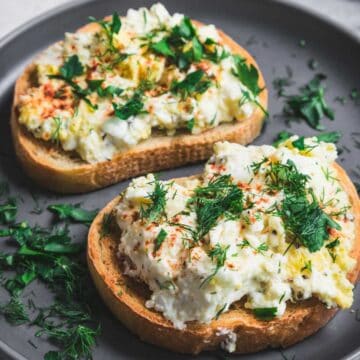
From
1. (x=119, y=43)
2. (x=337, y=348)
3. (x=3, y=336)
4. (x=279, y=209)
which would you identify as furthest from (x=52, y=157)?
(x=337, y=348)

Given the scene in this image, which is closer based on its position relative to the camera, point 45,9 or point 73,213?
point 73,213

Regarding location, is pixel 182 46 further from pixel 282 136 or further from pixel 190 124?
pixel 282 136

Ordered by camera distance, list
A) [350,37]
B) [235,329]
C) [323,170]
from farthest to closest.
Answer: [350,37] < [323,170] < [235,329]

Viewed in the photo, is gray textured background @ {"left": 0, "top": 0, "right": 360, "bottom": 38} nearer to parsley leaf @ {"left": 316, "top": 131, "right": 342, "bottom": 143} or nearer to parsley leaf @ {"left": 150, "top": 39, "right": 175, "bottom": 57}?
parsley leaf @ {"left": 316, "top": 131, "right": 342, "bottom": 143}

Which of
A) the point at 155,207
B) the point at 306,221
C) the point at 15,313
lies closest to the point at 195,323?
the point at 155,207

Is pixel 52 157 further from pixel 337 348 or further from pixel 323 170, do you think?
pixel 337 348

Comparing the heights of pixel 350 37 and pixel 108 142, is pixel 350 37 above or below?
above
